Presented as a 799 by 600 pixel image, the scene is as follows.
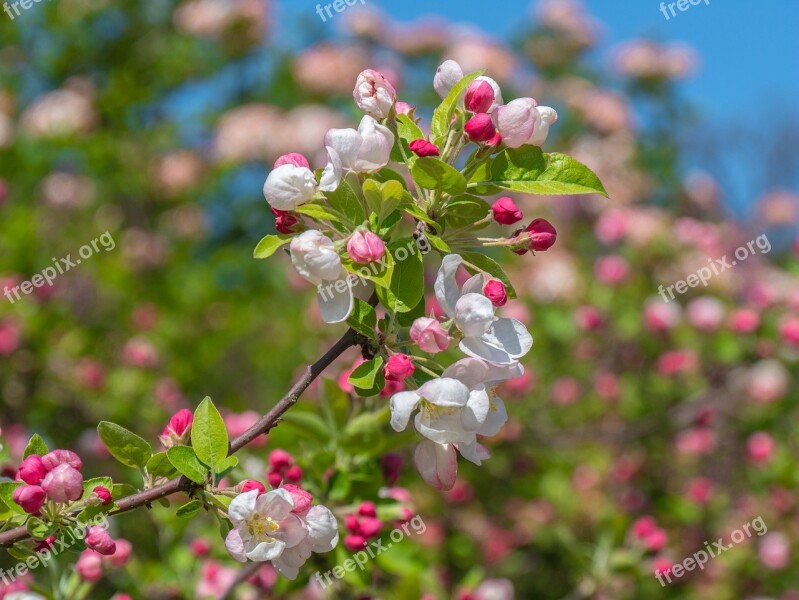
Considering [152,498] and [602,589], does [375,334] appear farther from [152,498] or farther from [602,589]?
[602,589]

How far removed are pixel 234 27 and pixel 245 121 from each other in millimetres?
913

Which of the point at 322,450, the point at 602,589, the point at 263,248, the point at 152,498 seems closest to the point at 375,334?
the point at 263,248

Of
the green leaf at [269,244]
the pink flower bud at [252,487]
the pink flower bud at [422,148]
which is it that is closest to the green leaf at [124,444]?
the pink flower bud at [252,487]

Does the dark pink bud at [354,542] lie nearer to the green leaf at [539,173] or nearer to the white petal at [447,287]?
the white petal at [447,287]

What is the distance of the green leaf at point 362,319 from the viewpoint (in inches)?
35.7

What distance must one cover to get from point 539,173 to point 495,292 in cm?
16

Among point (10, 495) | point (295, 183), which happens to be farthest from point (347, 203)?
point (10, 495)

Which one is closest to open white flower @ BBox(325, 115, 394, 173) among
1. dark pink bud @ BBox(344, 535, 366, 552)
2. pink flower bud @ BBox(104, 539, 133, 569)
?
dark pink bud @ BBox(344, 535, 366, 552)

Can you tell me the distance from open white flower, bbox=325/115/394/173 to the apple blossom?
0.04 metres

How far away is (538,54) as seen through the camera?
6332 millimetres

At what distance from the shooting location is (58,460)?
90 cm

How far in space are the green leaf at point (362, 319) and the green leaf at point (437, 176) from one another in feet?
0.51

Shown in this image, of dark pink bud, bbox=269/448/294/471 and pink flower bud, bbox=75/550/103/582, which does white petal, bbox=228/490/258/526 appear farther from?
pink flower bud, bbox=75/550/103/582

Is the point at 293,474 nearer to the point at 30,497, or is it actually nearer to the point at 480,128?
the point at 30,497
